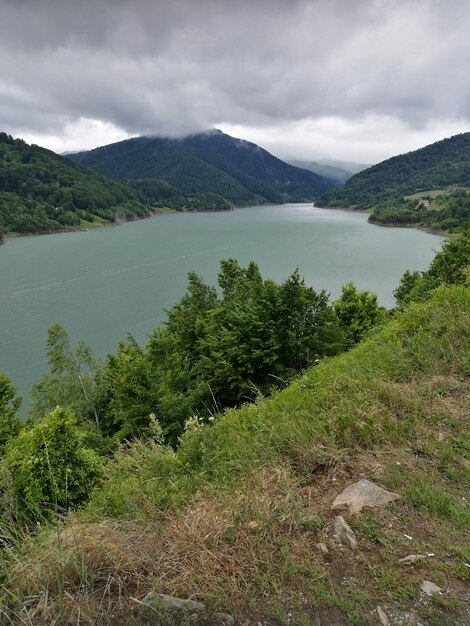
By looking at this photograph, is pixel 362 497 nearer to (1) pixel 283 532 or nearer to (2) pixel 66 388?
(1) pixel 283 532

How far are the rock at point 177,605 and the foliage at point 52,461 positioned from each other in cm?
804

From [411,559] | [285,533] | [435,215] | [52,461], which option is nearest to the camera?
[411,559]

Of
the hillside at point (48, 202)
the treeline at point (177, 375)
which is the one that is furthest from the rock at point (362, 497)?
the hillside at point (48, 202)

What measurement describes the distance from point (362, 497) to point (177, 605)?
6.28 ft

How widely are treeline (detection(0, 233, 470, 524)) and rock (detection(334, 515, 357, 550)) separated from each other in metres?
8.86

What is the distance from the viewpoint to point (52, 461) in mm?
10367

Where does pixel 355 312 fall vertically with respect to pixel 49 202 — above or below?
below

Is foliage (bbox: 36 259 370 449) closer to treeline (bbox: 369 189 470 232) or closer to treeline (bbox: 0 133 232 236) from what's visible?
treeline (bbox: 369 189 470 232)

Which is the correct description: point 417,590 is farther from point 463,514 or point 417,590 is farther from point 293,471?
point 293,471

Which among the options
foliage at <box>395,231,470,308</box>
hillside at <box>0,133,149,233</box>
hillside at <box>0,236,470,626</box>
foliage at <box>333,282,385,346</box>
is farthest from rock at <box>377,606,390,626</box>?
hillside at <box>0,133,149,233</box>

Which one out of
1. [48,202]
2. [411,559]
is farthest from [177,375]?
[48,202]

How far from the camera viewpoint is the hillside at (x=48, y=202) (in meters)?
126

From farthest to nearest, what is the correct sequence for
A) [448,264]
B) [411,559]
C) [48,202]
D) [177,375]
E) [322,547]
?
[48,202], [448,264], [177,375], [322,547], [411,559]

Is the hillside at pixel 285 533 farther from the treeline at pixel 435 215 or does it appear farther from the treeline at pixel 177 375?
the treeline at pixel 435 215
